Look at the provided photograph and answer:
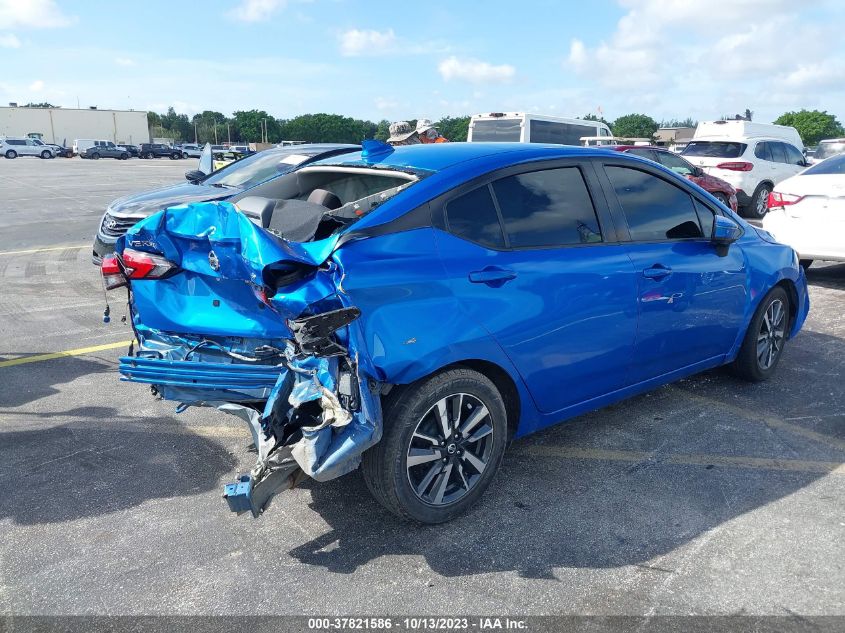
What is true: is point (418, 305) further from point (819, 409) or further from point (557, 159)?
point (819, 409)

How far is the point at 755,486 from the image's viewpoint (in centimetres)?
371

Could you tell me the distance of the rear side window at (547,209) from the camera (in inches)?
138

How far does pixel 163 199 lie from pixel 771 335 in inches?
261

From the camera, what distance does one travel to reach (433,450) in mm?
3213

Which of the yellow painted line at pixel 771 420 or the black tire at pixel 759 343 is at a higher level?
the black tire at pixel 759 343

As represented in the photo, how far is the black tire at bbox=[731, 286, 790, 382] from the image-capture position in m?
4.92

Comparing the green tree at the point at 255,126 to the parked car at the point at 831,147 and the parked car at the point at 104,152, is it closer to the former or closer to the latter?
the parked car at the point at 104,152

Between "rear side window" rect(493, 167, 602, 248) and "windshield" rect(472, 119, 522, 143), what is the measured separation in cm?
1395

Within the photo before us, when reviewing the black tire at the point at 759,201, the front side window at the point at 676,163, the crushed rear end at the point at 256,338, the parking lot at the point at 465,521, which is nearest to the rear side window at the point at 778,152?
the black tire at the point at 759,201

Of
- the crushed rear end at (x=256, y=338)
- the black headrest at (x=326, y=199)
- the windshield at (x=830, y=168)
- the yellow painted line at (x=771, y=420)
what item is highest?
the windshield at (x=830, y=168)

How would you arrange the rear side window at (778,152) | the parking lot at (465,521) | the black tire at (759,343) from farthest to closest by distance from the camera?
the rear side window at (778,152)
the black tire at (759,343)
the parking lot at (465,521)

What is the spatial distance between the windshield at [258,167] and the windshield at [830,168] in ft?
20.0

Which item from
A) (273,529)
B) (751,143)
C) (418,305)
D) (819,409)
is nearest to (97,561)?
(273,529)

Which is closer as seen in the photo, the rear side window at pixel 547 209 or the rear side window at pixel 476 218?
the rear side window at pixel 476 218
